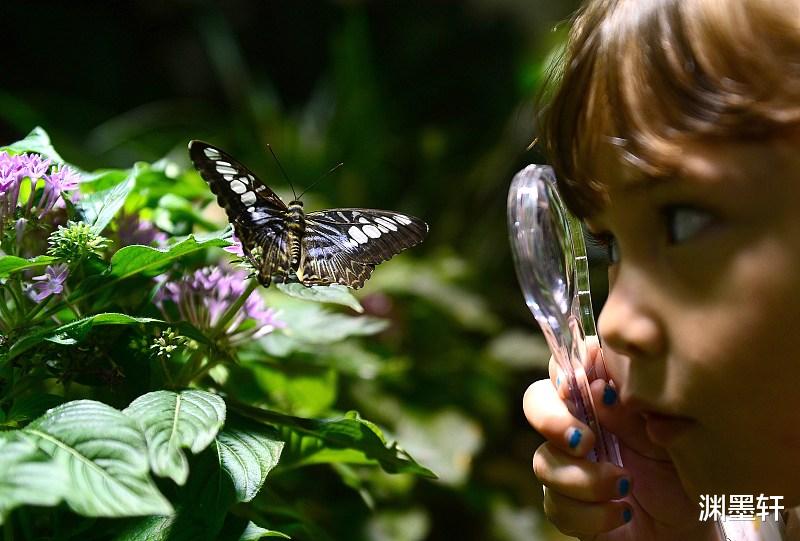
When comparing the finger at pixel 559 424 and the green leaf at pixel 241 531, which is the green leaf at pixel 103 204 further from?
the finger at pixel 559 424

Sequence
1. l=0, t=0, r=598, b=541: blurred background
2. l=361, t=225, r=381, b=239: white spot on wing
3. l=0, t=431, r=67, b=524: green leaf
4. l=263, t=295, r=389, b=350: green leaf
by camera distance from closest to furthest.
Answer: l=0, t=431, r=67, b=524: green leaf < l=361, t=225, r=381, b=239: white spot on wing < l=263, t=295, r=389, b=350: green leaf < l=0, t=0, r=598, b=541: blurred background

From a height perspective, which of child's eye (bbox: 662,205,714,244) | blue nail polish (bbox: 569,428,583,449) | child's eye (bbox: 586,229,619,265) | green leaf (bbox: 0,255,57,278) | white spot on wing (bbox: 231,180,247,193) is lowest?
blue nail polish (bbox: 569,428,583,449)

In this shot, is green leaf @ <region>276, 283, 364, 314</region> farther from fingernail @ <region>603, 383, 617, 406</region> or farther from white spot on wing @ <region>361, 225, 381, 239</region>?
fingernail @ <region>603, 383, 617, 406</region>

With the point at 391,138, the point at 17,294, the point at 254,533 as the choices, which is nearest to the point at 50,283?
the point at 17,294

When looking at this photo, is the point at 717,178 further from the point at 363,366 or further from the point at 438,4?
the point at 438,4

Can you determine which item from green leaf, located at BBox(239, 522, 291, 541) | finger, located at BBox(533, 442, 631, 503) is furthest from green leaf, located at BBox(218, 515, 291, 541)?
finger, located at BBox(533, 442, 631, 503)

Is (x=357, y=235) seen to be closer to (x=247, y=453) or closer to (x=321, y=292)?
(x=321, y=292)

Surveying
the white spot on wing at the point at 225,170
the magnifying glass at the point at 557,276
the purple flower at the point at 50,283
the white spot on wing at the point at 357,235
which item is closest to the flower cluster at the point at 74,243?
the purple flower at the point at 50,283
